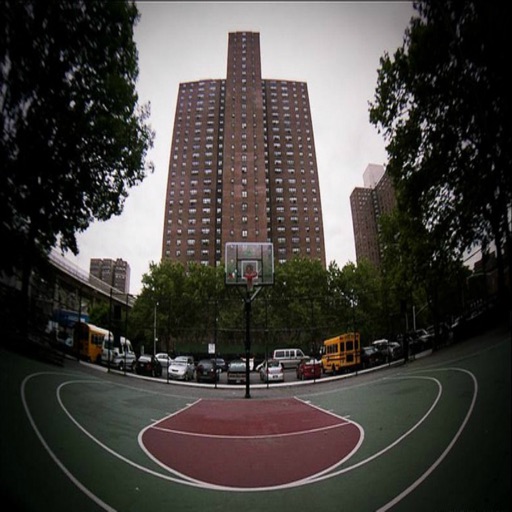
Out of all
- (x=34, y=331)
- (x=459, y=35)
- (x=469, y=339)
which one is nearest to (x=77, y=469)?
(x=34, y=331)

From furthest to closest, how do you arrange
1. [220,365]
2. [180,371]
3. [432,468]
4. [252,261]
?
[252,261] < [220,365] < [180,371] < [432,468]

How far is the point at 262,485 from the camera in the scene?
91 centimetres

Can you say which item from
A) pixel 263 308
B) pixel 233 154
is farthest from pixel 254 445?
pixel 233 154

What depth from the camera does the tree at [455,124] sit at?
2.57ft

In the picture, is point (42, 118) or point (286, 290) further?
point (286, 290)

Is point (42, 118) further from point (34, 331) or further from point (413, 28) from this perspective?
point (413, 28)

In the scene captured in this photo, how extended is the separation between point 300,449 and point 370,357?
439mm

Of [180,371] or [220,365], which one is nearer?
[180,371]

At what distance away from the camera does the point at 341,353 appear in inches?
A: 52.7

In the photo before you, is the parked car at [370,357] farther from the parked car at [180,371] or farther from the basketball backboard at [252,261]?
the basketball backboard at [252,261]

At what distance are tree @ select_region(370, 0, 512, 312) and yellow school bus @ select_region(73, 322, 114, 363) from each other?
106cm

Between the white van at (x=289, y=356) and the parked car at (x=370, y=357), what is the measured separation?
40 cm

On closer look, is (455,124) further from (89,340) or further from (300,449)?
(89,340)

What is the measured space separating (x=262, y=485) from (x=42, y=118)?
1148 millimetres
